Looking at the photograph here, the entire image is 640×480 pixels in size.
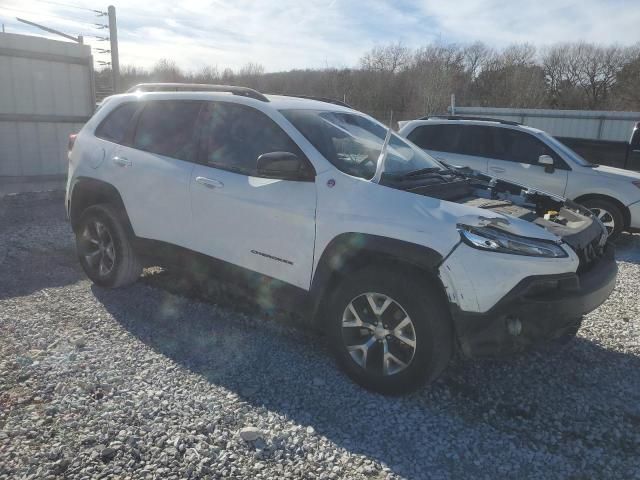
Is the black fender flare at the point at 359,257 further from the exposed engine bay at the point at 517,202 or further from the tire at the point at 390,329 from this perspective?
the exposed engine bay at the point at 517,202

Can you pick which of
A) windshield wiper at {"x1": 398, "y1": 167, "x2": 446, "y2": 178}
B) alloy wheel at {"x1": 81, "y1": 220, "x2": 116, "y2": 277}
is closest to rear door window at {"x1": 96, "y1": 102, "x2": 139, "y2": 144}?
alloy wheel at {"x1": 81, "y1": 220, "x2": 116, "y2": 277}

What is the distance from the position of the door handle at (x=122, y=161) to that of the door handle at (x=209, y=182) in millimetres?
875

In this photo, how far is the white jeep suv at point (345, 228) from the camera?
2.94 metres

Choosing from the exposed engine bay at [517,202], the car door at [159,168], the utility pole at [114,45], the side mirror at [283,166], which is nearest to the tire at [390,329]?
the exposed engine bay at [517,202]

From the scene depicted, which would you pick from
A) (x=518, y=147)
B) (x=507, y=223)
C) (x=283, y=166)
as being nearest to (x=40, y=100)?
(x=518, y=147)

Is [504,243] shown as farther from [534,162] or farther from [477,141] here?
[477,141]

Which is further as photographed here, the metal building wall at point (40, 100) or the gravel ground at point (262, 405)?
the metal building wall at point (40, 100)

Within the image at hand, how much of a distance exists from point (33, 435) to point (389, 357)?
6.66 ft

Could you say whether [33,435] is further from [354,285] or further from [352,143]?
[352,143]

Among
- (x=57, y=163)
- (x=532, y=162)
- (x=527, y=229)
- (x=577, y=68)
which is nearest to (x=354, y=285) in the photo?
(x=527, y=229)

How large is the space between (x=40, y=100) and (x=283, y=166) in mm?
9372

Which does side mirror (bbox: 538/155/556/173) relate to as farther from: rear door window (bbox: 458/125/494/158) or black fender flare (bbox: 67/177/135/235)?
black fender flare (bbox: 67/177/135/235)

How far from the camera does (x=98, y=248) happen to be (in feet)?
16.0

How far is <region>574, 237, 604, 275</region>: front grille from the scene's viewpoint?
10.8 feet
